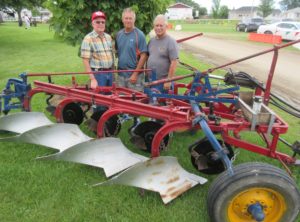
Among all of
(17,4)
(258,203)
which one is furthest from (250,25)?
(258,203)

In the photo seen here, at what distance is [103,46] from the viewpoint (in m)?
4.74

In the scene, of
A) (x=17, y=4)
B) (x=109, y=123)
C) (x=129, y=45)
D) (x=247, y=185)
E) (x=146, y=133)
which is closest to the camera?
(x=247, y=185)

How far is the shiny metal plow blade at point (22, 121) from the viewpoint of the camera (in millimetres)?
4436

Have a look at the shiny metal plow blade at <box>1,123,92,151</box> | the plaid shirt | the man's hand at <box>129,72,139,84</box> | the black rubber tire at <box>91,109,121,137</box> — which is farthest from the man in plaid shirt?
the shiny metal plow blade at <box>1,123,92,151</box>

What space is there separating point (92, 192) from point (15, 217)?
0.76m

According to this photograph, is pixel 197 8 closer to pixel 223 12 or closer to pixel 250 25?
pixel 223 12

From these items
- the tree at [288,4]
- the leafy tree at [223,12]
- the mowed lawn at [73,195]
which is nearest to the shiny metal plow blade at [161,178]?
the mowed lawn at [73,195]

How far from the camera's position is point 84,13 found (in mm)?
6629

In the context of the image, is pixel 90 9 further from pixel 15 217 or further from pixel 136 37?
pixel 15 217

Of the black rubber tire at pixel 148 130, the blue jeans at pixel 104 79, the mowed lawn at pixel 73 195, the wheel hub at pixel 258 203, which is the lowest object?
the mowed lawn at pixel 73 195

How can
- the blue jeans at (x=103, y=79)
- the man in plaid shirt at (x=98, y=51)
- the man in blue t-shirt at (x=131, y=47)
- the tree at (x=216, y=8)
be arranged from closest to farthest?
the man in plaid shirt at (x=98, y=51), the man in blue t-shirt at (x=131, y=47), the blue jeans at (x=103, y=79), the tree at (x=216, y=8)

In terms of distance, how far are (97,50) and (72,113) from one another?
0.99 m

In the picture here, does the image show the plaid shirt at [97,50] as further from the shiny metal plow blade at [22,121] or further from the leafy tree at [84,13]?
the leafy tree at [84,13]

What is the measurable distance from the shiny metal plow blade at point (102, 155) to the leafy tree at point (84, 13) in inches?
145
